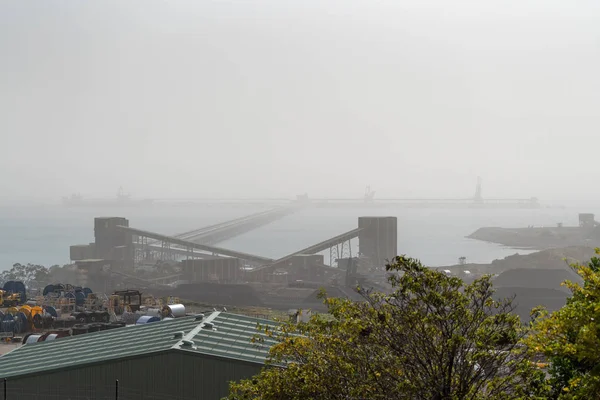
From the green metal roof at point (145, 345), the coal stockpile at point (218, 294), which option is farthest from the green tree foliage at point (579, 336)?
the coal stockpile at point (218, 294)

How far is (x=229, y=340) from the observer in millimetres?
13281

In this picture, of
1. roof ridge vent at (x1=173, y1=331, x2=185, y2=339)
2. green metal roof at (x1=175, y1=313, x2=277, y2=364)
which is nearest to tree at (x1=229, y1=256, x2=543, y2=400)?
green metal roof at (x1=175, y1=313, x2=277, y2=364)

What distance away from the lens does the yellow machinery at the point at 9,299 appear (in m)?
34.5

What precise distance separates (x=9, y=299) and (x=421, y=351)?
31125 mm

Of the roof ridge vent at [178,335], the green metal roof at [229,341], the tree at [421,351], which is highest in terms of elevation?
the tree at [421,351]

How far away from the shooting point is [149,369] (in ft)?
39.0

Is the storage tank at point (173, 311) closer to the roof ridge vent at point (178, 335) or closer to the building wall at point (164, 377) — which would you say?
the roof ridge vent at point (178, 335)

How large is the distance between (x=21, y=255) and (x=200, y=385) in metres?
106

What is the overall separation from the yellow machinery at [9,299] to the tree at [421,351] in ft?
95.8

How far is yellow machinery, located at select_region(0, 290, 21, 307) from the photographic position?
34547 millimetres

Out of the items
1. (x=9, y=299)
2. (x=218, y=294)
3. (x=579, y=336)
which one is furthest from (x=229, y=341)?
(x=218, y=294)

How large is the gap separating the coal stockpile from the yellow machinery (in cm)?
1225

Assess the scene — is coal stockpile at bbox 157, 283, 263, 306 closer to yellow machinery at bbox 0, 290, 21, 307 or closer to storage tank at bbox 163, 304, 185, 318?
yellow machinery at bbox 0, 290, 21, 307

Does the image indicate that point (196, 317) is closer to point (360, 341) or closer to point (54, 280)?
point (360, 341)
